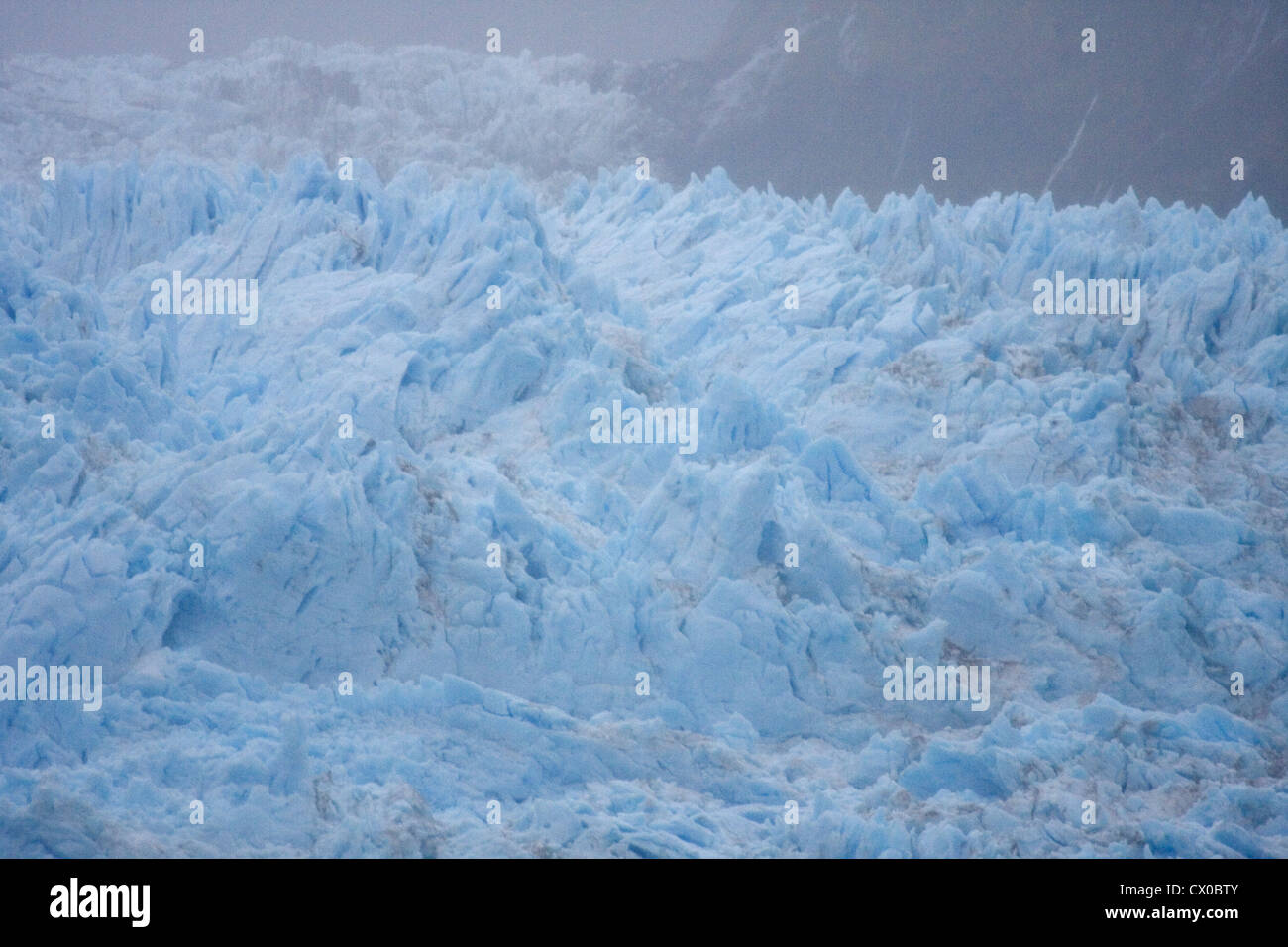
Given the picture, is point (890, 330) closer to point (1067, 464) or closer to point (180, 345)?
point (1067, 464)

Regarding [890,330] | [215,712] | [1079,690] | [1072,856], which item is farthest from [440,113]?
[1072,856]

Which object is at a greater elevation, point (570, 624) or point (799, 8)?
point (799, 8)
